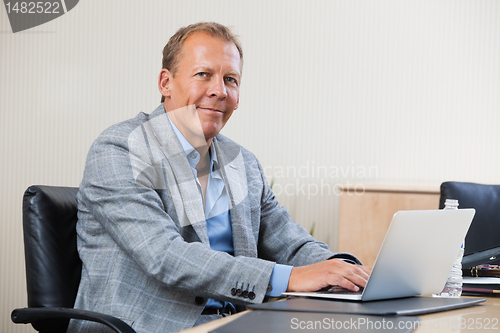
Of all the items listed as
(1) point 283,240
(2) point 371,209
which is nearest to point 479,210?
(2) point 371,209

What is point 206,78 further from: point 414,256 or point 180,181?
point 414,256

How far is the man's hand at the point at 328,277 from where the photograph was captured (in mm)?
1084

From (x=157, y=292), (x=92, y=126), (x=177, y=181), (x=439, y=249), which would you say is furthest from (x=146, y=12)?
(x=439, y=249)

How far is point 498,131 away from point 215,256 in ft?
9.22

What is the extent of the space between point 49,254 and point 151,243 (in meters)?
0.31

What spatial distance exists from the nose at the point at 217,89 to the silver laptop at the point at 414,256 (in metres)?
0.73

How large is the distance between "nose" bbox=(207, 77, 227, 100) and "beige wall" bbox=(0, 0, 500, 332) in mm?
1939

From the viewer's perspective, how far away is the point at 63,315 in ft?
3.81

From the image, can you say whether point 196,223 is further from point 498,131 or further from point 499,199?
point 498,131

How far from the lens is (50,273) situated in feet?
4.21

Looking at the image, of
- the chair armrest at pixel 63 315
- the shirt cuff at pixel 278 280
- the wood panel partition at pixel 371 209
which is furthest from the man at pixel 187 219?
the wood panel partition at pixel 371 209

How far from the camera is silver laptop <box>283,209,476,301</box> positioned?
95 centimetres

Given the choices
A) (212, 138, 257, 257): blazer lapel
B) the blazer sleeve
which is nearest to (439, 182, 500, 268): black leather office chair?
the blazer sleeve

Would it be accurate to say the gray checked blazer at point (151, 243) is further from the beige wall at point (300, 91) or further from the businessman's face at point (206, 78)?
the beige wall at point (300, 91)
